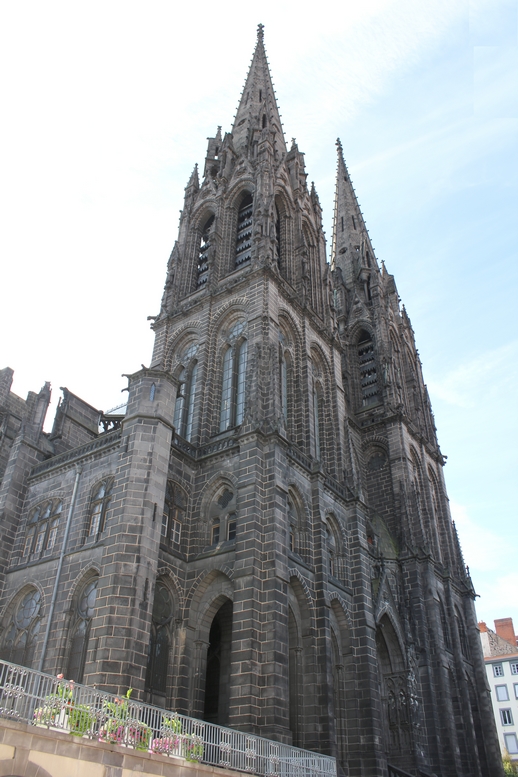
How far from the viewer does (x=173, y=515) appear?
2447 cm

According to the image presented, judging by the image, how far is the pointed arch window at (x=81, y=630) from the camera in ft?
68.6

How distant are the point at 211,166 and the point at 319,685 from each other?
Result: 3086 centimetres

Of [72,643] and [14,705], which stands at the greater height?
[72,643]

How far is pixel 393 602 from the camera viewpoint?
31359 mm

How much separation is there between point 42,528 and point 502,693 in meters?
52.0

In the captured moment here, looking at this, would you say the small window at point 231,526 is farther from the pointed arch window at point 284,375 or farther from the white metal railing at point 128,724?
the white metal railing at point 128,724

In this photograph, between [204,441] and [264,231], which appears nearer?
[204,441]

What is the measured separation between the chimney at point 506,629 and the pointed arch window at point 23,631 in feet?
185

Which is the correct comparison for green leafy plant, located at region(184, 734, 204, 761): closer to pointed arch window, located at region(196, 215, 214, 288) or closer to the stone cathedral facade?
the stone cathedral facade

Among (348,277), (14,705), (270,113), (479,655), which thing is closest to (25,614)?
(14,705)

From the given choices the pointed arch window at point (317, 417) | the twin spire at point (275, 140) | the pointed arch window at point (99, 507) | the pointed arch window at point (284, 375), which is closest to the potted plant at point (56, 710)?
the pointed arch window at point (99, 507)

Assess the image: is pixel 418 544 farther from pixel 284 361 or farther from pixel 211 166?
pixel 211 166

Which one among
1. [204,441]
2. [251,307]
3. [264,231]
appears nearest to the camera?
[204,441]

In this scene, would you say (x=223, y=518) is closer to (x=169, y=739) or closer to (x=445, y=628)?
(x=169, y=739)
